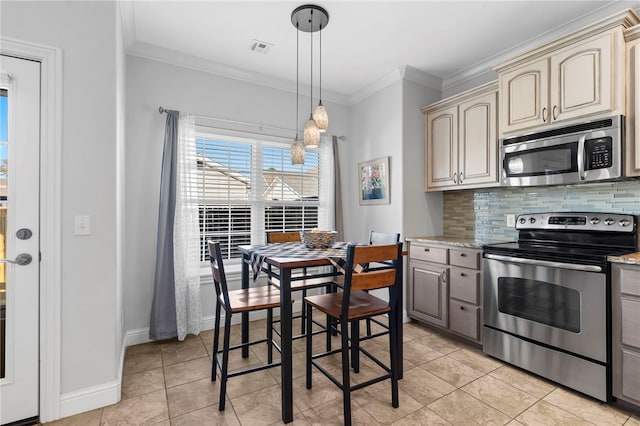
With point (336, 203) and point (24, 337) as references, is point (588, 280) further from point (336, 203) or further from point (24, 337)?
point (24, 337)

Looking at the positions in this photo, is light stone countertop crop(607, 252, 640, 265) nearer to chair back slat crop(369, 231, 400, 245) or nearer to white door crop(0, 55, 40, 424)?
chair back slat crop(369, 231, 400, 245)

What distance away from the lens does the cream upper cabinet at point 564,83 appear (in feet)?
6.82

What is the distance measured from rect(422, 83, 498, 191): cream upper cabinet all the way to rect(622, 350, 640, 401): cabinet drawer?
156cm

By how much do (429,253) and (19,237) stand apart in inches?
122

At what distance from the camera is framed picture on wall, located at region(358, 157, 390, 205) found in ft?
11.7

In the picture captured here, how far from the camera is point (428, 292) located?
10.3 ft

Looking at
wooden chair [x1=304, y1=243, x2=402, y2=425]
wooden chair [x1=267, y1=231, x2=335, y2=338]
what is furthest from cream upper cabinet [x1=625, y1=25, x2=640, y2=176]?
wooden chair [x1=267, y1=231, x2=335, y2=338]

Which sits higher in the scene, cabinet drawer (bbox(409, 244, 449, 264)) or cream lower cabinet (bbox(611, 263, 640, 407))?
cabinet drawer (bbox(409, 244, 449, 264))

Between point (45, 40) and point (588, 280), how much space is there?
354 cm

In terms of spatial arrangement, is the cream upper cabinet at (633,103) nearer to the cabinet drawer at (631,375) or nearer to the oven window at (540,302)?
the oven window at (540,302)

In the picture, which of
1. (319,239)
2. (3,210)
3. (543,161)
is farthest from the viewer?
(543,161)

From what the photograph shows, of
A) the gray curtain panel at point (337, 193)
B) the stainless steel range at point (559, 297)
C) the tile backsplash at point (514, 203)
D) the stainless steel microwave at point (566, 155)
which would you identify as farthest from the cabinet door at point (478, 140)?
the gray curtain panel at point (337, 193)

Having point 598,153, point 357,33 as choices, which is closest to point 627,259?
point 598,153

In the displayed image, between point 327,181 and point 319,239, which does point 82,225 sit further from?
point 327,181
